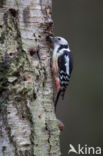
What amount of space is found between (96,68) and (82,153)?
1.50 meters

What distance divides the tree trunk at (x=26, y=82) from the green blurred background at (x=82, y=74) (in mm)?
4058

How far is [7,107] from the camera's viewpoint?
12.2 ft

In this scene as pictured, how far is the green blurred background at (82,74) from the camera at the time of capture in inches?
324

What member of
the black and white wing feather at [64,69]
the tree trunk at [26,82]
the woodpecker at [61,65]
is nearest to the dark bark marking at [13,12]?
the tree trunk at [26,82]

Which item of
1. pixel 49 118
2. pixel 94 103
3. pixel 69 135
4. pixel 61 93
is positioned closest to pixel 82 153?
pixel 69 135

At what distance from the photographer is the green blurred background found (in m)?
8.24

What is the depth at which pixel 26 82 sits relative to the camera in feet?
12.6

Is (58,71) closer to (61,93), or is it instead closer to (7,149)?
(61,93)

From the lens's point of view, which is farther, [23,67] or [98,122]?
[98,122]

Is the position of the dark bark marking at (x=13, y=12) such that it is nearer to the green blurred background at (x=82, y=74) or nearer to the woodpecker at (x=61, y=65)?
the woodpecker at (x=61, y=65)

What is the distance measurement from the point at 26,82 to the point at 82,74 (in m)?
4.59

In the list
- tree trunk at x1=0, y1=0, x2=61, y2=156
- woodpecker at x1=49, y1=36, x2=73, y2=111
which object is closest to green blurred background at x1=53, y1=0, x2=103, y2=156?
woodpecker at x1=49, y1=36, x2=73, y2=111

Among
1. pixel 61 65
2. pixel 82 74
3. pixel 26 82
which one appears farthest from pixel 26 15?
pixel 82 74

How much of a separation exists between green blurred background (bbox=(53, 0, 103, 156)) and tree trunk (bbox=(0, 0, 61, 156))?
13.3 ft
